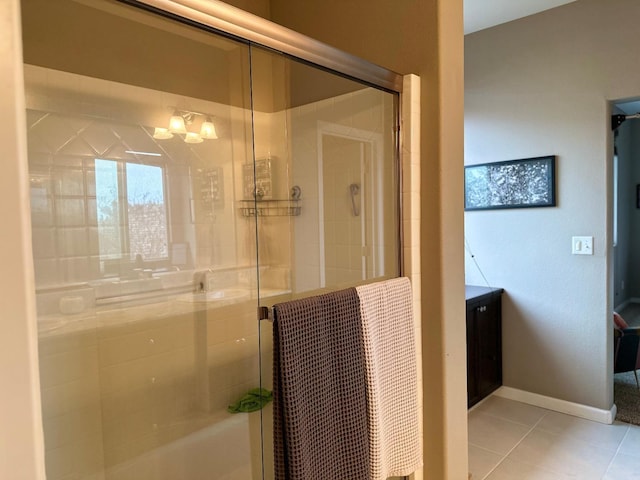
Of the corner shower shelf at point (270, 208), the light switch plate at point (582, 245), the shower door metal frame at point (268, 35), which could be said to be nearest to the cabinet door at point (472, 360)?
the light switch plate at point (582, 245)

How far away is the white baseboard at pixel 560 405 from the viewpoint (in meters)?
2.72

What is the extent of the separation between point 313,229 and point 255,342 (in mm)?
646

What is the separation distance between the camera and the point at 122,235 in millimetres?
1880

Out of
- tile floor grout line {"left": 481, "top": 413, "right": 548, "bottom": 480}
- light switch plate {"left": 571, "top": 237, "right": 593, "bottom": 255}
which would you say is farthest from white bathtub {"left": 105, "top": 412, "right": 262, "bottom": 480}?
light switch plate {"left": 571, "top": 237, "right": 593, "bottom": 255}

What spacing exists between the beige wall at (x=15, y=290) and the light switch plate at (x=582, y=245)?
2966 millimetres

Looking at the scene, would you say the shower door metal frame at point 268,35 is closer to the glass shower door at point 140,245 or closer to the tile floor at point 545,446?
the glass shower door at point 140,245

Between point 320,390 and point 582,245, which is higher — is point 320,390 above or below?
below

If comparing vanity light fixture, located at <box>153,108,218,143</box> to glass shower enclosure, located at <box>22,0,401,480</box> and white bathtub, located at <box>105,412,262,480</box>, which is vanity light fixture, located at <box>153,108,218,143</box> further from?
white bathtub, located at <box>105,412,262,480</box>

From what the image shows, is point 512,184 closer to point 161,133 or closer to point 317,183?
point 317,183

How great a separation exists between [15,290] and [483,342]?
284 centimetres

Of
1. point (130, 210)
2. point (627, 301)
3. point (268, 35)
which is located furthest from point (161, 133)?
point (627, 301)

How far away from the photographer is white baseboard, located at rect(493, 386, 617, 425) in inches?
107

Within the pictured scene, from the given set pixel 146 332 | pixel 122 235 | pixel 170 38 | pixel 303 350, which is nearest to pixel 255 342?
pixel 146 332

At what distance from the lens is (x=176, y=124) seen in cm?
201
